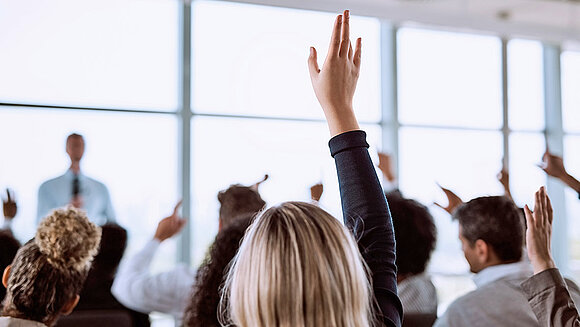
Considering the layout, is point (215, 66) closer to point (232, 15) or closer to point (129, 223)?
point (232, 15)

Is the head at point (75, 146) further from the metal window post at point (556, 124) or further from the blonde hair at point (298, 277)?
the metal window post at point (556, 124)

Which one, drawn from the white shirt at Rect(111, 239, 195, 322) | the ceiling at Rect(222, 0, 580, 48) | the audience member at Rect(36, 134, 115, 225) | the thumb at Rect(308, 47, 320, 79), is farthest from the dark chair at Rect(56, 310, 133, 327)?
the ceiling at Rect(222, 0, 580, 48)

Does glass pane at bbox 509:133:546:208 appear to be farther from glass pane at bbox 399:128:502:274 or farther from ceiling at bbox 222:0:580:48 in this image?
ceiling at bbox 222:0:580:48

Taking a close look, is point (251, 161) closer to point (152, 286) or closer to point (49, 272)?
point (152, 286)

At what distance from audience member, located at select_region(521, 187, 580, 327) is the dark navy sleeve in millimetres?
→ 385

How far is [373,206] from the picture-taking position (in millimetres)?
1105

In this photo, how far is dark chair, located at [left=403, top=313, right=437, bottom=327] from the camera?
7.01ft

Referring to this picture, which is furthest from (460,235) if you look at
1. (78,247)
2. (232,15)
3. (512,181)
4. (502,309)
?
(512,181)

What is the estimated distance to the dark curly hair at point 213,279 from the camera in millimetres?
1563

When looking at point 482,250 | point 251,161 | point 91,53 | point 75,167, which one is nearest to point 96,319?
point 482,250

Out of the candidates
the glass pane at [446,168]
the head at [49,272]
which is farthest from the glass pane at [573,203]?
the head at [49,272]

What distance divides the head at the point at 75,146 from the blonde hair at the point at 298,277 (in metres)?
4.25

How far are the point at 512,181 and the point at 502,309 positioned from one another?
17.7 feet

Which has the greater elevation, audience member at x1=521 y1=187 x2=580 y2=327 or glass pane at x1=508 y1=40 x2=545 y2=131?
glass pane at x1=508 y1=40 x2=545 y2=131
